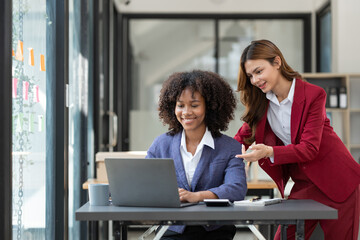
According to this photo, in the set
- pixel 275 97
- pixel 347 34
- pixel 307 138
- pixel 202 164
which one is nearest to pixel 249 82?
pixel 275 97

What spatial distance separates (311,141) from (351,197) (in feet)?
1.09

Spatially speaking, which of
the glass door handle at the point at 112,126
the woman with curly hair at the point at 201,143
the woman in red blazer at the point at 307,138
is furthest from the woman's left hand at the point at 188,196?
the glass door handle at the point at 112,126

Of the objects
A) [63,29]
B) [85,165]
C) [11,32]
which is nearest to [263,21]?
[85,165]

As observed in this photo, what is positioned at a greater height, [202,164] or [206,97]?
[206,97]

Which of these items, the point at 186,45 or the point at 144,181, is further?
the point at 186,45

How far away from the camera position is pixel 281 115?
8.42 ft

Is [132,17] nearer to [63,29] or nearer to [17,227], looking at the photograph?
[63,29]

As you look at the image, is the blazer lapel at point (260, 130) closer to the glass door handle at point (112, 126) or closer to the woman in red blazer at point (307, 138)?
the woman in red blazer at point (307, 138)

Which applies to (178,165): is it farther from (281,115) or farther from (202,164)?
(281,115)

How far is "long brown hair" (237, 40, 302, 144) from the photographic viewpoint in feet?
8.21

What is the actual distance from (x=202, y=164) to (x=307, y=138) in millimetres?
459

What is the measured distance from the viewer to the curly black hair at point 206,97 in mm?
2434

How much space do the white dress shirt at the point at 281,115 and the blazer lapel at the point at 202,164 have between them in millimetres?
379

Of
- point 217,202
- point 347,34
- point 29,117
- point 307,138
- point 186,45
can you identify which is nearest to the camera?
point 217,202
